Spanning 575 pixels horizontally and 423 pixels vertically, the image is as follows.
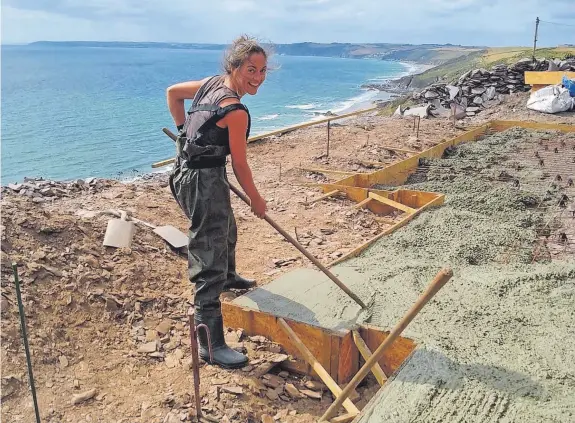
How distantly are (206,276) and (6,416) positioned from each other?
4.08 feet

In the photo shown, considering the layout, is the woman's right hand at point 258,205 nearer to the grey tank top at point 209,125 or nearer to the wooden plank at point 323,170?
the grey tank top at point 209,125

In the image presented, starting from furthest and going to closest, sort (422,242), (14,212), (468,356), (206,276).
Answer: (422,242) < (14,212) < (206,276) < (468,356)

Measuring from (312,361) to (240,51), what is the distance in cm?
185

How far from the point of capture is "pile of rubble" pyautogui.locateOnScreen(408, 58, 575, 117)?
53.8 ft

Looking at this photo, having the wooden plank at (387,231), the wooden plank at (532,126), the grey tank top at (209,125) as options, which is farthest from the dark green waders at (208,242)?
the wooden plank at (532,126)

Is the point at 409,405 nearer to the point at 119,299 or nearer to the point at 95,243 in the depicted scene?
the point at 119,299

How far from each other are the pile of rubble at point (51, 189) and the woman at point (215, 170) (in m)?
3.97

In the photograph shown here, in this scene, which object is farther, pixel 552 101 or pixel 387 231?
pixel 552 101

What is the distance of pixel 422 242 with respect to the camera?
16.5ft

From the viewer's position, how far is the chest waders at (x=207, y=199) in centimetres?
296

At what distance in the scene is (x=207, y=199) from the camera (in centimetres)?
305

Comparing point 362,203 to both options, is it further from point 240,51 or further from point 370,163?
point 240,51

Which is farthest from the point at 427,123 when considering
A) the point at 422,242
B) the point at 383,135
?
the point at 422,242

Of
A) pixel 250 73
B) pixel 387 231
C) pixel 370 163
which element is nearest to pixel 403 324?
pixel 250 73
